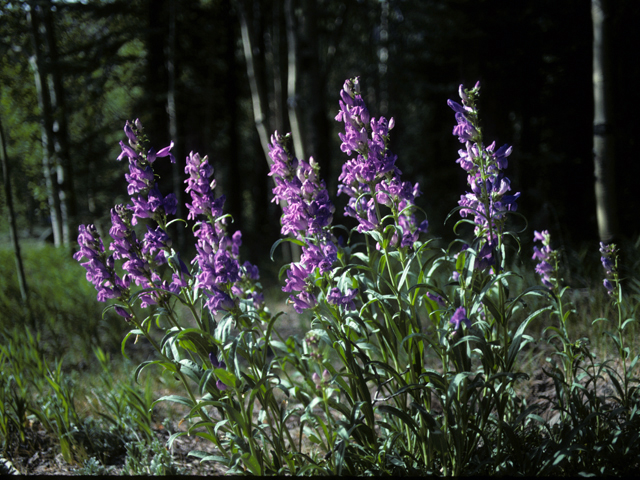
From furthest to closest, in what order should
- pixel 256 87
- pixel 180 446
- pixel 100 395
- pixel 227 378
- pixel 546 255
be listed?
pixel 256 87 < pixel 100 395 < pixel 180 446 < pixel 546 255 < pixel 227 378

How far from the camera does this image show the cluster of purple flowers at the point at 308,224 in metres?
1.66

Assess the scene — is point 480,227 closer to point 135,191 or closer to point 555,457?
point 555,457

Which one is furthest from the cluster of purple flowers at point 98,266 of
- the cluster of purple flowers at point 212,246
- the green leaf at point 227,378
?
the green leaf at point 227,378

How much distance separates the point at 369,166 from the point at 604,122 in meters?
2.72

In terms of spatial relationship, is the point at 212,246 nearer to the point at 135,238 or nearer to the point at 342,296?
the point at 135,238

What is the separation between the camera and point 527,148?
A: 7.17 meters

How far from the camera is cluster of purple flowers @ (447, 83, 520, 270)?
164cm

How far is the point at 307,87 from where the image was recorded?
571 cm

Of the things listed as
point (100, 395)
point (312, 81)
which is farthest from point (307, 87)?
point (100, 395)

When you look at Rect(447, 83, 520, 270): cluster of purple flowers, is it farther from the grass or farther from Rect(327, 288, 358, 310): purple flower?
the grass

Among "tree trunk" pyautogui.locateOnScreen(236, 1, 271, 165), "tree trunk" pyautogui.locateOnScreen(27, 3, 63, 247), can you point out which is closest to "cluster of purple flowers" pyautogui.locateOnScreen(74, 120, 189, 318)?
"tree trunk" pyautogui.locateOnScreen(236, 1, 271, 165)

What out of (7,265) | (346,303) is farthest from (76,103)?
(346,303)

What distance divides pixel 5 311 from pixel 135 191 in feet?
12.3

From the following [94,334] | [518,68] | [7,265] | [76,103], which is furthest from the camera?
[76,103]
